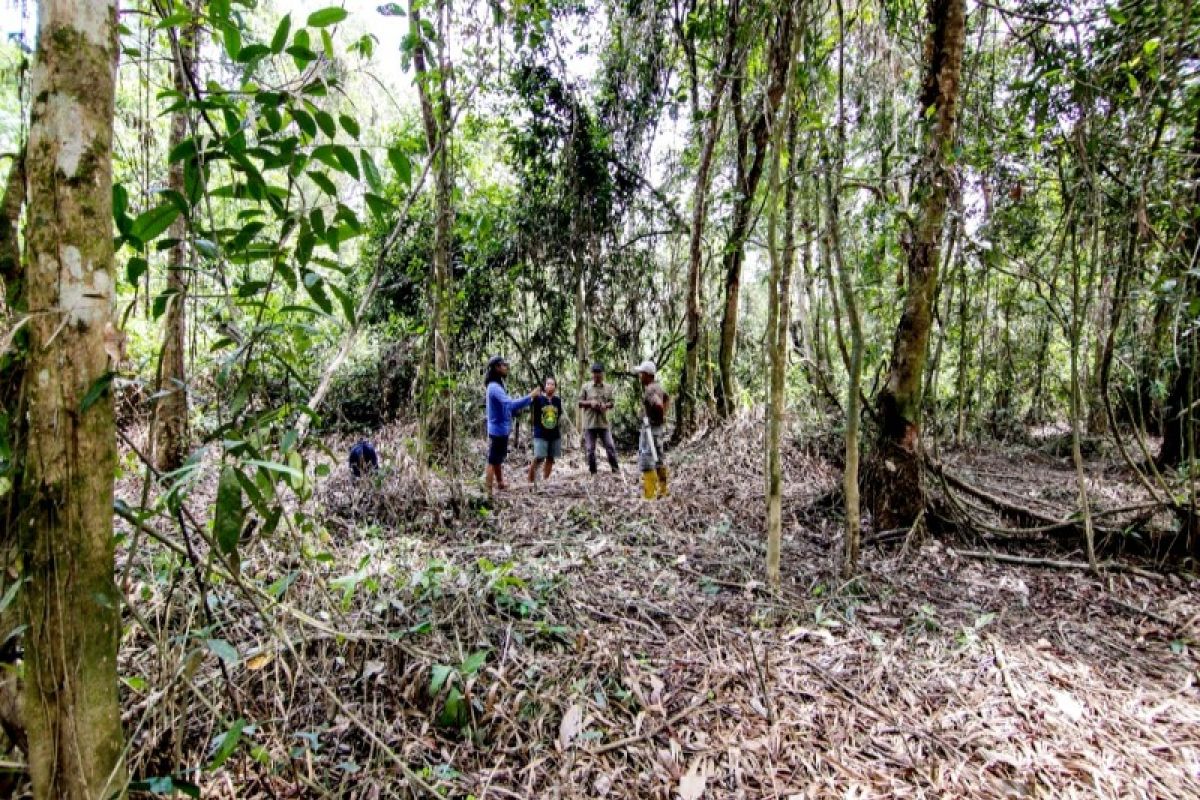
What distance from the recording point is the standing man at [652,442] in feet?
18.9

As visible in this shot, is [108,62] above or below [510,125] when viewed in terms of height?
below

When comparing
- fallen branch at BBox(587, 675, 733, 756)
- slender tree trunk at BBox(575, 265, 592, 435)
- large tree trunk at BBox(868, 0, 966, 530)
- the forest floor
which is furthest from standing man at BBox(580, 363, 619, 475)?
fallen branch at BBox(587, 675, 733, 756)

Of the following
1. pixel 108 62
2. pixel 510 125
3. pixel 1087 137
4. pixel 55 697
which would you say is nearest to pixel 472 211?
pixel 510 125

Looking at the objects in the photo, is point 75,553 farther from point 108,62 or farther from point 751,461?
point 751,461

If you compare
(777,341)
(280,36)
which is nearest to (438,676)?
(280,36)

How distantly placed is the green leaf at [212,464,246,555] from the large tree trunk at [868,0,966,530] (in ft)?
14.6

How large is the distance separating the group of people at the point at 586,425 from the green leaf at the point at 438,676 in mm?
3226

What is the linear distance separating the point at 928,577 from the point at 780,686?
6.67 ft

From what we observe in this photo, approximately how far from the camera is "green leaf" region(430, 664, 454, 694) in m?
2.16

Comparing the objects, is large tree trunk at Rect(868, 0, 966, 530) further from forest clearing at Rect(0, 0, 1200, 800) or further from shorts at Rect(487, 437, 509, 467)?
shorts at Rect(487, 437, 509, 467)

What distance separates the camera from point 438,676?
219 centimetres

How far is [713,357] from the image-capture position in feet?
34.5

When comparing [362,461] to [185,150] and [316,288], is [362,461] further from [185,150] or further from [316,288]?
[185,150]

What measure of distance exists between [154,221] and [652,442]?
181 inches
